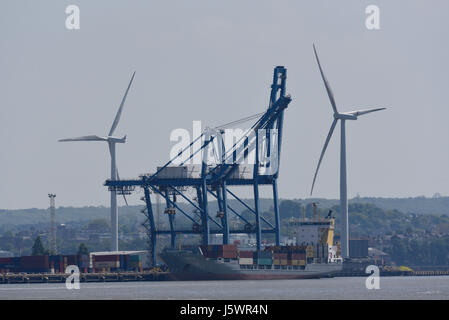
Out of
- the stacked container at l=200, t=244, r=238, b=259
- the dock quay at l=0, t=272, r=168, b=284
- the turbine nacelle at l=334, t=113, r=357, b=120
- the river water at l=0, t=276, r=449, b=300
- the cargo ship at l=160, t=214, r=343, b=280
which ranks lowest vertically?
the river water at l=0, t=276, r=449, b=300

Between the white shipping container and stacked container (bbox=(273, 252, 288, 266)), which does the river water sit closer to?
the white shipping container

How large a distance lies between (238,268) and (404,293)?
164ft

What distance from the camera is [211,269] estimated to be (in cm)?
18525

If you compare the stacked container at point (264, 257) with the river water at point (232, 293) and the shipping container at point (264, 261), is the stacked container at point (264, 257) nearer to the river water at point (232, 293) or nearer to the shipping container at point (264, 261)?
the shipping container at point (264, 261)

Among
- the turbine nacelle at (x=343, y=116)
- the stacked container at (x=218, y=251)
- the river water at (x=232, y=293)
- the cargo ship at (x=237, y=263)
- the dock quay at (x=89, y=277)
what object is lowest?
the river water at (x=232, y=293)

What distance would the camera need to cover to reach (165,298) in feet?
424

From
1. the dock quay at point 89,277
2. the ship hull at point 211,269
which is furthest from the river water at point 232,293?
the dock quay at point 89,277

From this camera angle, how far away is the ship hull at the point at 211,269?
185250mm

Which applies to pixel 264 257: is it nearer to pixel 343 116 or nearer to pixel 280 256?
pixel 280 256

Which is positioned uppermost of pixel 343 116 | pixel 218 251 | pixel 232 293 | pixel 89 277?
pixel 343 116

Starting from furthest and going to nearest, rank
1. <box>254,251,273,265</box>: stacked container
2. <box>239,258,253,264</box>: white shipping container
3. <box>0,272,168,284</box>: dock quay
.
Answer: <box>254,251,273,265</box>: stacked container → <box>0,272,168,284</box>: dock quay → <box>239,258,253,264</box>: white shipping container

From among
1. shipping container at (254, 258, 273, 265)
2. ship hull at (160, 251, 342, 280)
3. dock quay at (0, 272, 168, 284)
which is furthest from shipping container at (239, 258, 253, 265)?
dock quay at (0, 272, 168, 284)

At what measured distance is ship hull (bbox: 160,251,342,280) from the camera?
608ft

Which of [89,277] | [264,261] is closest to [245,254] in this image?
[264,261]
